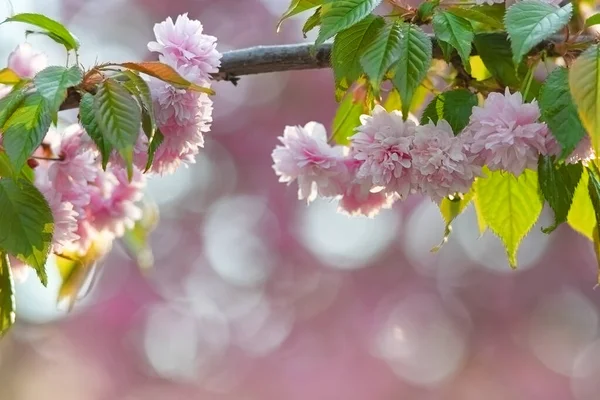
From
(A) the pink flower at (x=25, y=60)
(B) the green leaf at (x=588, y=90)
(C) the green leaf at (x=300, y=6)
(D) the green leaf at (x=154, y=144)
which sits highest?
(A) the pink flower at (x=25, y=60)

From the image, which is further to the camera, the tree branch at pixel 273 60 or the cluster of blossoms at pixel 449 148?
the tree branch at pixel 273 60

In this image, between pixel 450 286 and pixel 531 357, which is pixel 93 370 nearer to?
pixel 450 286

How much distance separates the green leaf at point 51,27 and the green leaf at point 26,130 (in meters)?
0.07

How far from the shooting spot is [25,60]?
2.70 feet

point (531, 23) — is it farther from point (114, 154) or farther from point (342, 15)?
point (114, 154)

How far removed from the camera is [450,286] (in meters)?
3.51

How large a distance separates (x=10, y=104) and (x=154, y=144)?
0.11 meters

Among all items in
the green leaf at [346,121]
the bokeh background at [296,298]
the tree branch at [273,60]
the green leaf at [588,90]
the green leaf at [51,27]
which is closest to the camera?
the green leaf at [588,90]

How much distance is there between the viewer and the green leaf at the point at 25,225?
64cm

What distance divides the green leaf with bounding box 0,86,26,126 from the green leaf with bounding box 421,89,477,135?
0.33 metres

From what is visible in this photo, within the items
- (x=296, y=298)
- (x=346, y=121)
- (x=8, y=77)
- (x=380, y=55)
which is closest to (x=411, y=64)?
(x=380, y=55)

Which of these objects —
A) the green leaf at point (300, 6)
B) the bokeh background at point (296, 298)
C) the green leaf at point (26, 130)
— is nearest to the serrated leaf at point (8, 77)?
the green leaf at point (26, 130)

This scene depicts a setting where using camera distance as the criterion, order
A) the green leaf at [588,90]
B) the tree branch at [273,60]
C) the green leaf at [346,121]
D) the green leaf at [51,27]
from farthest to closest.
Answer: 1. the green leaf at [346,121]
2. the tree branch at [273,60]
3. the green leaf at [51,27]
4. the green leaf at [588,90]

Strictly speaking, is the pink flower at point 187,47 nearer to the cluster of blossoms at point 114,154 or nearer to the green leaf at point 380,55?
the cluster of blossoms at point 114,154
